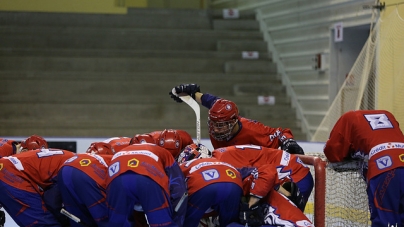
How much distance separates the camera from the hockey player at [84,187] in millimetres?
4195

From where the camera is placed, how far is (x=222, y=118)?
5.43 metres

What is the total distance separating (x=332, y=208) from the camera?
5.41 meters

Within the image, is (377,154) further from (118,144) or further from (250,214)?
(118,144)

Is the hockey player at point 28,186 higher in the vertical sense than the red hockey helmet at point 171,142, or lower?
lower

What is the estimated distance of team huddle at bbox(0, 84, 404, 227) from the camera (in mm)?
4004

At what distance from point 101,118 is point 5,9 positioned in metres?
2.80

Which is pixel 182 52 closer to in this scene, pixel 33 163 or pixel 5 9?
pixel 5 9

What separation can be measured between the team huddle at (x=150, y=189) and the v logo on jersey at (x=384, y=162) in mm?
254

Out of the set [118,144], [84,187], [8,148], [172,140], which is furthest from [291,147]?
[8,148]

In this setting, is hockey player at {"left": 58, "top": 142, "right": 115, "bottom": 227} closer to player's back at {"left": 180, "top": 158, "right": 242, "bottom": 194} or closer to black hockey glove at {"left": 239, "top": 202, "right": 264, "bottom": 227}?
player's back at {"left": 180, "top": 158, "right": 242, "bottom": 194}

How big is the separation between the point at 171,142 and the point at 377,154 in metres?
1.38

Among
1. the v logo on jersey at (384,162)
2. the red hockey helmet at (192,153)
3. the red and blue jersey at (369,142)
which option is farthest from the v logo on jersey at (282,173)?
the v logo on jersey at (384,162)

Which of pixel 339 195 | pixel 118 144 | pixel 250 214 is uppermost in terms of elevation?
pixel 118 144

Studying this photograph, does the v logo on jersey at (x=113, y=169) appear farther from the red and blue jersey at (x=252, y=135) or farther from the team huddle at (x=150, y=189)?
the red and blue jersey at (x=252, y=135)
